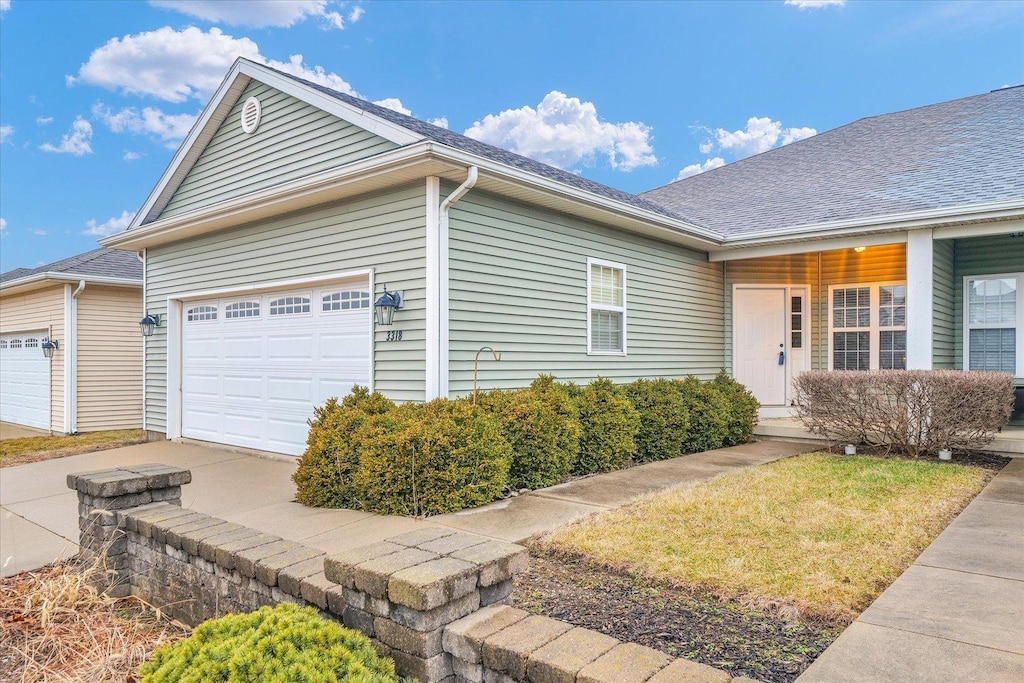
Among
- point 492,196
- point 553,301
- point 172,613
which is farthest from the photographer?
point 553,301

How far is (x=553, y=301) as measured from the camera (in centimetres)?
752

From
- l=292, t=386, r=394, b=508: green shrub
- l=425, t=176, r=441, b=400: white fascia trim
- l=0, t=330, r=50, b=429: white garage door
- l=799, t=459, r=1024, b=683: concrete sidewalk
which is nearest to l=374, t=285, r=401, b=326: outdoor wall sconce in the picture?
l=425, t=176, r=441, b=400: white fascia trim

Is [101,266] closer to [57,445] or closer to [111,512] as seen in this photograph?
[57,445]

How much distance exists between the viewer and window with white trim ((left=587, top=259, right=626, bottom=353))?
813 centimetres

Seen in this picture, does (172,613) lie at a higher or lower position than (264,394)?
lower

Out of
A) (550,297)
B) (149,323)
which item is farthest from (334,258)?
(149,323)

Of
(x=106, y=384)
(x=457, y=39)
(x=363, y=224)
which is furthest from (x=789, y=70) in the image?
(x=106, y=384)

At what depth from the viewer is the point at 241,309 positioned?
8.70m

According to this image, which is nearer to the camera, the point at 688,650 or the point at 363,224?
the point at 688,650

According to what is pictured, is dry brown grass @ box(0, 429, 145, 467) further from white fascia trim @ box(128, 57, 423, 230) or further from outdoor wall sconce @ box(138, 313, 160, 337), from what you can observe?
white fascia trim @ box(128, 57, 423, 230)

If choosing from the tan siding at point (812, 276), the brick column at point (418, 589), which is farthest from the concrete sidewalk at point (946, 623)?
the tan siding at point (812, 276)

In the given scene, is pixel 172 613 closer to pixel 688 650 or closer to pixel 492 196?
pixel 688 650

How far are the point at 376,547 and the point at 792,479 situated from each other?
4826 mm

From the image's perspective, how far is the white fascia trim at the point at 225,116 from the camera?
22.1ft
